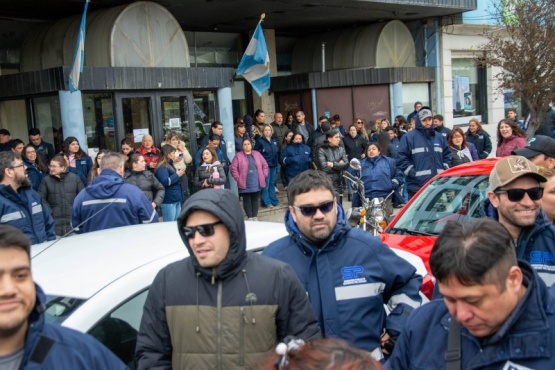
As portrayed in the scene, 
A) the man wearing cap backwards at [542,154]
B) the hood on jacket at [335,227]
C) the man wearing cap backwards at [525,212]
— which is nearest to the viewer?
the hood on jacket at [335,227]

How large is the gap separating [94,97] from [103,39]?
120cm

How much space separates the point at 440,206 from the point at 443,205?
0.03 meters

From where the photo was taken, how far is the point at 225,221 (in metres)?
2.75

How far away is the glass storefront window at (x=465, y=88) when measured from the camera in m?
21.0

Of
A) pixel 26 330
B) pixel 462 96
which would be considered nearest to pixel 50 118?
pixel 26 330

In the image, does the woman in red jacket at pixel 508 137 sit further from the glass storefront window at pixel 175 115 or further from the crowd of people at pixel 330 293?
the glass storefront window at pixel 175 115

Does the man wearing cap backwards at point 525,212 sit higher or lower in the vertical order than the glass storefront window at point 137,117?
lower

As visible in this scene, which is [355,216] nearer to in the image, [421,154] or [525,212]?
[421,154]

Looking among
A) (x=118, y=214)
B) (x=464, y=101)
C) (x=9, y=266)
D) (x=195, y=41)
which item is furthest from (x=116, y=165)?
(x=464, y=101)

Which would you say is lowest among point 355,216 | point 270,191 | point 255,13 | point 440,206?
point 270,191

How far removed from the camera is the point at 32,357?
201 cm

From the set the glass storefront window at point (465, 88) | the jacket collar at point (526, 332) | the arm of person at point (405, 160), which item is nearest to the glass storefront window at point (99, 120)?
the arm of person at point (405, 160)

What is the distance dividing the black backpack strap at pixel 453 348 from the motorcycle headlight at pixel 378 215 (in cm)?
504

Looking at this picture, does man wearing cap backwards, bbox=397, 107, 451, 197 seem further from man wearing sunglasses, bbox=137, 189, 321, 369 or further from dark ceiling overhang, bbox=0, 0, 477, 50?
man wearing sunglasses, bbox=137, 189, 321, 369
